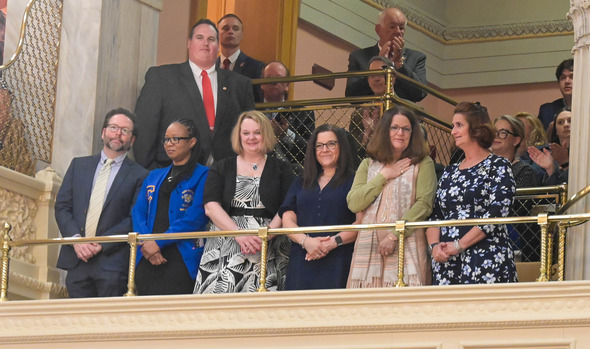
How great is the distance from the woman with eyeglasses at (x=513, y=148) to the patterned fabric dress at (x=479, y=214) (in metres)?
1.18

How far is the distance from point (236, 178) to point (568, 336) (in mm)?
2321

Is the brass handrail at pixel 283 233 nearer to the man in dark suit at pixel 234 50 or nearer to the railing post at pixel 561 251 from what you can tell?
the railing post at pixel 561 251

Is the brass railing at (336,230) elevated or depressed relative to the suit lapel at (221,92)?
depressed

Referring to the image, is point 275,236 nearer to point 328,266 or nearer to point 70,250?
point 328,266

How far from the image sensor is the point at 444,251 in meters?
9.05

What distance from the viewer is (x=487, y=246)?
354 inches

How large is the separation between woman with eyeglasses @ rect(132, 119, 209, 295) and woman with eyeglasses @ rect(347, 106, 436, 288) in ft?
3.52

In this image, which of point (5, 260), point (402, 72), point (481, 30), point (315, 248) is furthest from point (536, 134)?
point (481, 30)

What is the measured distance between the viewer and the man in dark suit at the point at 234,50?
12.7 m

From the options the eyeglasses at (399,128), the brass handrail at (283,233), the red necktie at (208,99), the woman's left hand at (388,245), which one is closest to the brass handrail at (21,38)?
the red necktie at (208,99)

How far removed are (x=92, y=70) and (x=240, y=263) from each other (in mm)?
2560

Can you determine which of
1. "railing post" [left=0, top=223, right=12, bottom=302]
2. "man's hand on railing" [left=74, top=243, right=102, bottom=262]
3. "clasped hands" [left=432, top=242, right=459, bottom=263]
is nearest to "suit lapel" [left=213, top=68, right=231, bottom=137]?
"man's hand on railing" [left=74, top=243, right=102, bottom=262]

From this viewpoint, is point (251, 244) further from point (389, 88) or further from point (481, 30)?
point (481, 30)

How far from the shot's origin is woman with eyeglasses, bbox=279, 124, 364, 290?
9.37m
